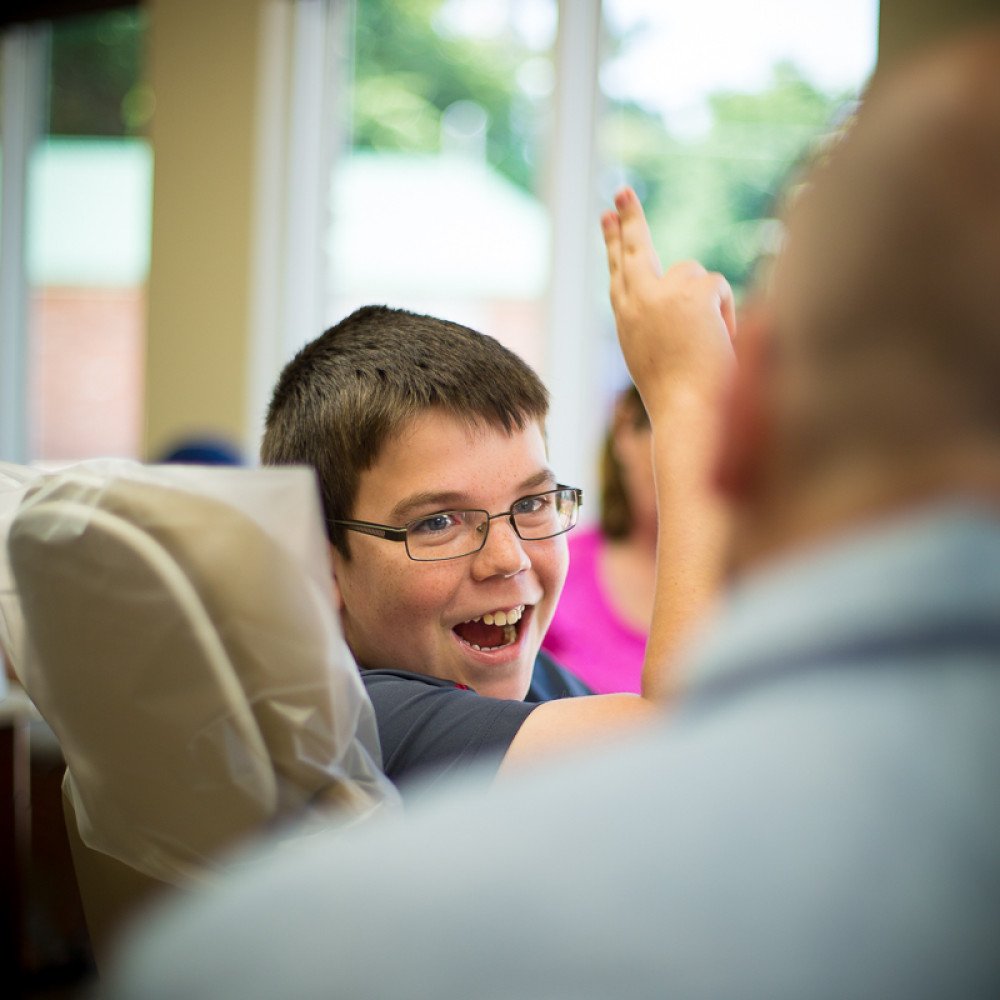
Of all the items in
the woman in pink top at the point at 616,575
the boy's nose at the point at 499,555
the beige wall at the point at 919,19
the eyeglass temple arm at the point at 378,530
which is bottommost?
the woman in pink top at the point at 616,575

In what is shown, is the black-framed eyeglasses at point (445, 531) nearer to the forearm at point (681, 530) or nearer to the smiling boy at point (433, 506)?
the smiling boy at point (433, 506)

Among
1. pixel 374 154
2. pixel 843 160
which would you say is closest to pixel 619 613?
pixel 843 160

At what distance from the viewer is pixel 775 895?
1.24 feet

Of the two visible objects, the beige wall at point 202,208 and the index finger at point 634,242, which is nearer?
the index finger at point 634,242

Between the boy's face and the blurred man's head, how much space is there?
73cm

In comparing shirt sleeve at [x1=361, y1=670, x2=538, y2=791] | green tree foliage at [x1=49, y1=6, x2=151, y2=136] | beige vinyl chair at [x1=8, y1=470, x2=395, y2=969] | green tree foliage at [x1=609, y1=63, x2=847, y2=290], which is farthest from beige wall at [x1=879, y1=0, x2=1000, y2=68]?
green tree foliage at [x1=49, y1=6, x2=151, y2=136]

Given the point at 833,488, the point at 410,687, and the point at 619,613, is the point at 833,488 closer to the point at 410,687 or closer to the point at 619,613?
the point at 410,687

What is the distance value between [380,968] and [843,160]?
1.16ft

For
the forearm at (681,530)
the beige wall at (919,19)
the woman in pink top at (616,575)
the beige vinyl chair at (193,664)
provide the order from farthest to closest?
the beige wall at (919,19), the woman in pink top at (616,575), the forearm at (681,530), the beige vinyl chair at (193,664)

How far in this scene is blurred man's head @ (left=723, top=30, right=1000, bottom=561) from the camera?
424 mm

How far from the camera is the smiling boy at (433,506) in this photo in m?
1.18

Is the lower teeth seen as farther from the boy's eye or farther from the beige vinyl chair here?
the beige vinyl chair

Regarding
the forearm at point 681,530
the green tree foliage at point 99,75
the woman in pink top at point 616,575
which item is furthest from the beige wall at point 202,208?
the forearm at point 681,530

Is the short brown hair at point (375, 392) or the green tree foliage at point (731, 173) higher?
the green tree foliage at point (731, 173)
